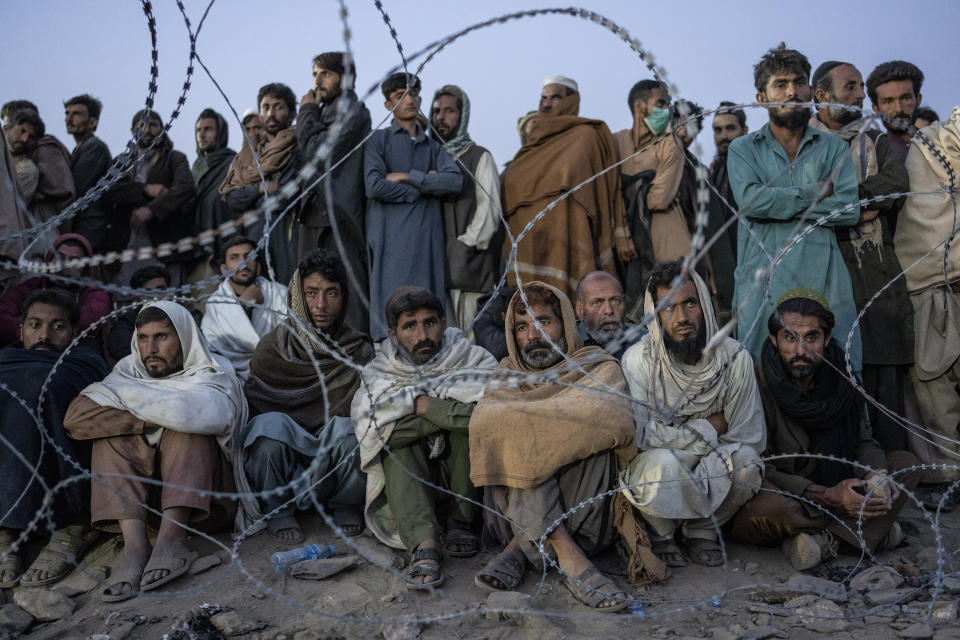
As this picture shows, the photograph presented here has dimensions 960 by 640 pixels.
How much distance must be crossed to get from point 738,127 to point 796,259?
204cm

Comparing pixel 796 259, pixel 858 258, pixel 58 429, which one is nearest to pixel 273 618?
pixel 58 429

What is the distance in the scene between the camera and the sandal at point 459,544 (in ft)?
16.1

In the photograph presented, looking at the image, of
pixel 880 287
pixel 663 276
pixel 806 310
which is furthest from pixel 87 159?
pixel 880 287

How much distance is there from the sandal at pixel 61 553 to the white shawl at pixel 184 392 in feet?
2.17

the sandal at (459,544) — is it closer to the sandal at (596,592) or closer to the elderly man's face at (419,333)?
the sandal at (596,592)

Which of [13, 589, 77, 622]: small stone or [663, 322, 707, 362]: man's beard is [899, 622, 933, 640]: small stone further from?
[13, 589, 77, 622]: small stone

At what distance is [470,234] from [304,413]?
197 centimetres

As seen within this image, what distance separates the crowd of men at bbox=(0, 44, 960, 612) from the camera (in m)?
4.72

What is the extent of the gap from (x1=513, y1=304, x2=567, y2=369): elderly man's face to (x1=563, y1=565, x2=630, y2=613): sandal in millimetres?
1169

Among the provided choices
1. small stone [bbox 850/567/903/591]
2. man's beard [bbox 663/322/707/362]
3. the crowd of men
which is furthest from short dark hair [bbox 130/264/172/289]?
small stone [bbox 850/567/903/591]

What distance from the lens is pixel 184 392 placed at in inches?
199

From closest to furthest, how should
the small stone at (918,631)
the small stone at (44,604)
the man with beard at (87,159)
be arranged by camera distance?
the small stone at (918,631)
the small stone at (44,604)
the man with beard at (87,159)

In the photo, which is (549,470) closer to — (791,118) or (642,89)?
(791,118)

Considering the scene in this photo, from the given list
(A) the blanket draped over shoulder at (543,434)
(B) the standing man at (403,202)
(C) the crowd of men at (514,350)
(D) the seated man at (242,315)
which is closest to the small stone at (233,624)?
(C) the crowd of men at (514,350)
